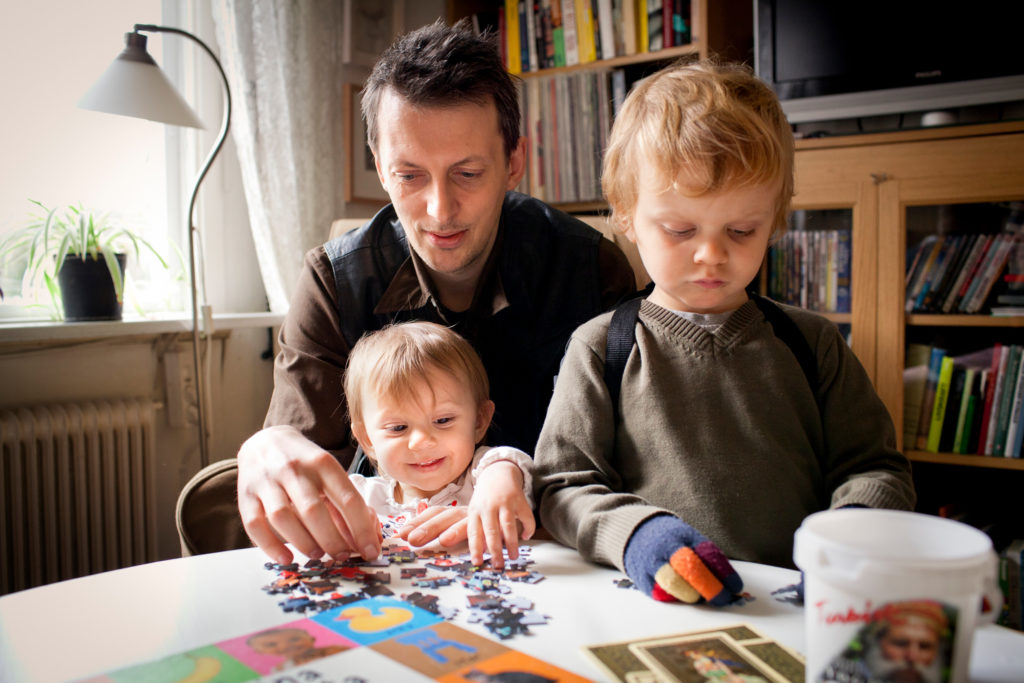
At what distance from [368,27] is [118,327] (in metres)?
1.49

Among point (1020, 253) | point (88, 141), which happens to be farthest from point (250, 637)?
point (1020, 253)

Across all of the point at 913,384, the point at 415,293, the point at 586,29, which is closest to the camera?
the point at 415,293

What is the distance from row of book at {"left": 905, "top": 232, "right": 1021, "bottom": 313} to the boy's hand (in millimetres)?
1751

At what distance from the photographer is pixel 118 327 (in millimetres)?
2084

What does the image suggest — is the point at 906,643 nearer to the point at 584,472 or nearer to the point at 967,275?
the point at 584,472

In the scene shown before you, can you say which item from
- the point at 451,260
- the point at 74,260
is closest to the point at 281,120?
the point at 74,260

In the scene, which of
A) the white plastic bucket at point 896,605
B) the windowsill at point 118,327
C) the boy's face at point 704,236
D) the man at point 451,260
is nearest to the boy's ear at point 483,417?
the man at point 451,260

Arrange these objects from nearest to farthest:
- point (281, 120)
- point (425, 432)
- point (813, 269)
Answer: point (425, 432), point (813, 269), point (281, 120)

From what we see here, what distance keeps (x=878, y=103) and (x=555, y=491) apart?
6.21 feet

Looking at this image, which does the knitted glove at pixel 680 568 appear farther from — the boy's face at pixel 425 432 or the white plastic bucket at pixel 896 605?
the boy's face at pixel 425 432

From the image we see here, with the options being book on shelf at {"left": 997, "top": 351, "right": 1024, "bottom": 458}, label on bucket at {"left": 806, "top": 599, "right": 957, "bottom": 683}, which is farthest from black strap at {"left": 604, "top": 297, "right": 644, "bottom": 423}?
book on shelf at {"left": 997, "top": 351, "right": 1024, "bottom": 458}

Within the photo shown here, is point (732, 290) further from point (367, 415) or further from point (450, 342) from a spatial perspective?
point (367, 415)

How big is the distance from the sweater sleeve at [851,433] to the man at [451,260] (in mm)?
581

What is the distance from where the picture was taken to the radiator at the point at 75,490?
1938 millimetres
